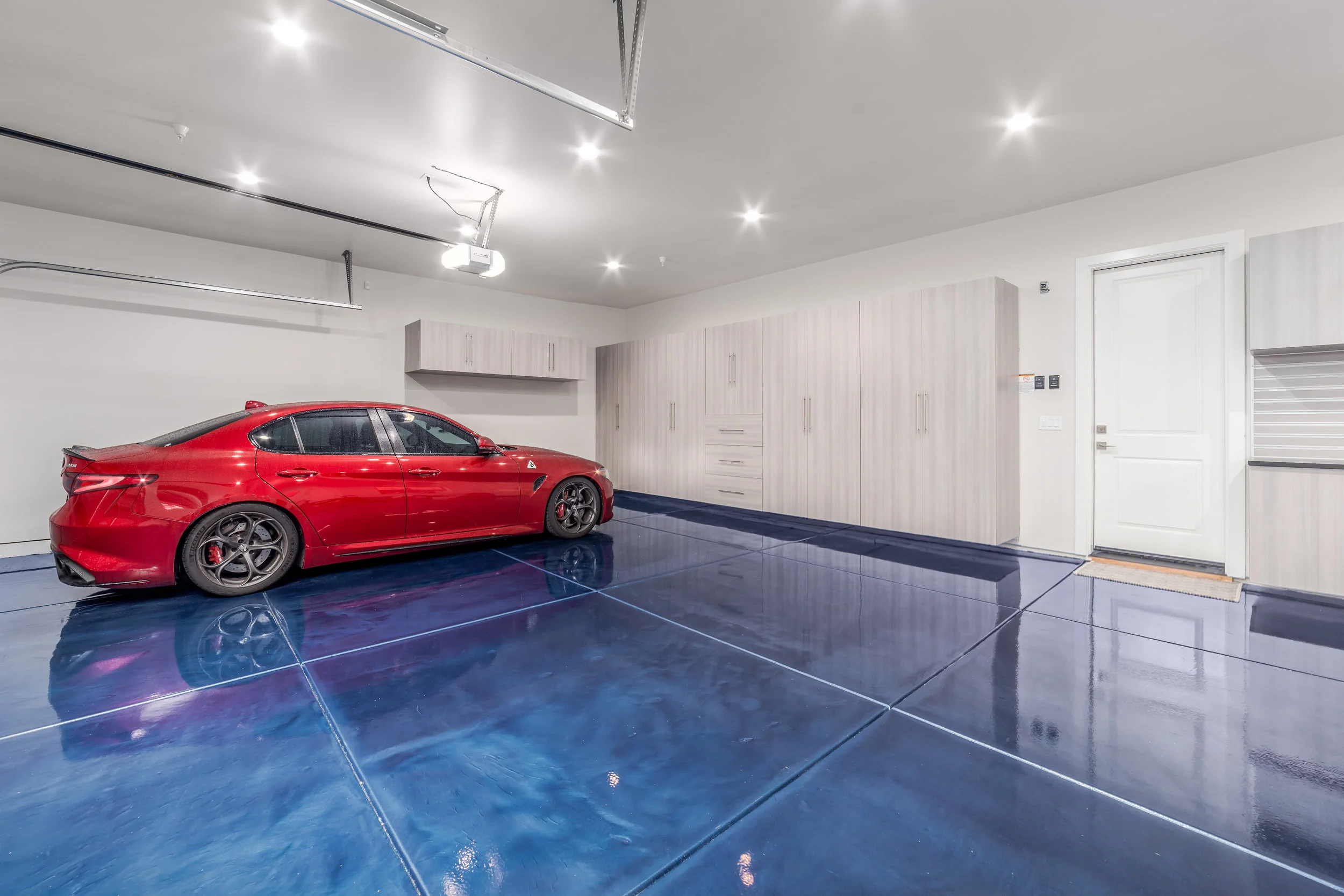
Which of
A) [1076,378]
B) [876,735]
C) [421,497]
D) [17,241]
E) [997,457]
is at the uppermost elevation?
[17,241]

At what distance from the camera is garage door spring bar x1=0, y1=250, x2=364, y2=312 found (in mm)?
4266

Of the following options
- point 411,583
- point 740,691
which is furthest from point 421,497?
point 740,691

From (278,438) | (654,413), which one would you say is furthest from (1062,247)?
(278,438)

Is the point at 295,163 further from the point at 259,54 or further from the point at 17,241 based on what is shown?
the point at 17,241

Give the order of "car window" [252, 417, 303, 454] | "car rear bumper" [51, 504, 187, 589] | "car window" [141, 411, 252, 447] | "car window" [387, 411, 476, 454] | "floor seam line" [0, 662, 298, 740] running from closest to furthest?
"floor seam line" [0, 662, 298, 740] → "car rear bumper" [51, 504, 187, 589] → "car window" [141, 411, 252, 447] → "car window" [252, 417, 303, 454] → "car window" [387, 411, 476, 454]

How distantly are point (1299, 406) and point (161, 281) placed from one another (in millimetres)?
8584

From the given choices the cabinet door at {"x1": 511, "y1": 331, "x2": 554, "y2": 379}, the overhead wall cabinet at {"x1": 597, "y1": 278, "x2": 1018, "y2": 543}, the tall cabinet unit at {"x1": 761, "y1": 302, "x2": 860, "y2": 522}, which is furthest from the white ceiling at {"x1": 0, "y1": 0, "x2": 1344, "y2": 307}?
the cabinet door at {"x1": 511, "y1": 331, "x2": 554, "y2": 379}

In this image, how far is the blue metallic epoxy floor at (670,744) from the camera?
1.24 meters

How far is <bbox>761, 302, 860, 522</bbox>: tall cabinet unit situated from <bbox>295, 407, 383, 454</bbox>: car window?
381cm

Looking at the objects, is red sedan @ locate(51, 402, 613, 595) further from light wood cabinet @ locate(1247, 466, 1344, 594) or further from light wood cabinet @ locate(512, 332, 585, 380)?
light wood cabinet @ locate(1247, 466, 1344, 594)

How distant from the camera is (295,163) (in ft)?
12.1

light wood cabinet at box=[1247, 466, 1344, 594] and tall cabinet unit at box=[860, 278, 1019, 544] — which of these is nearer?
light wood cabinet at box=[1247, 466, 1344, 594]

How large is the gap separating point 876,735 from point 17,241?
7008 millimetres

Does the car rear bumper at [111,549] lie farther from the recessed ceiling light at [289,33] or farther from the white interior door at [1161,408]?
the white interior door at [1161,408]
